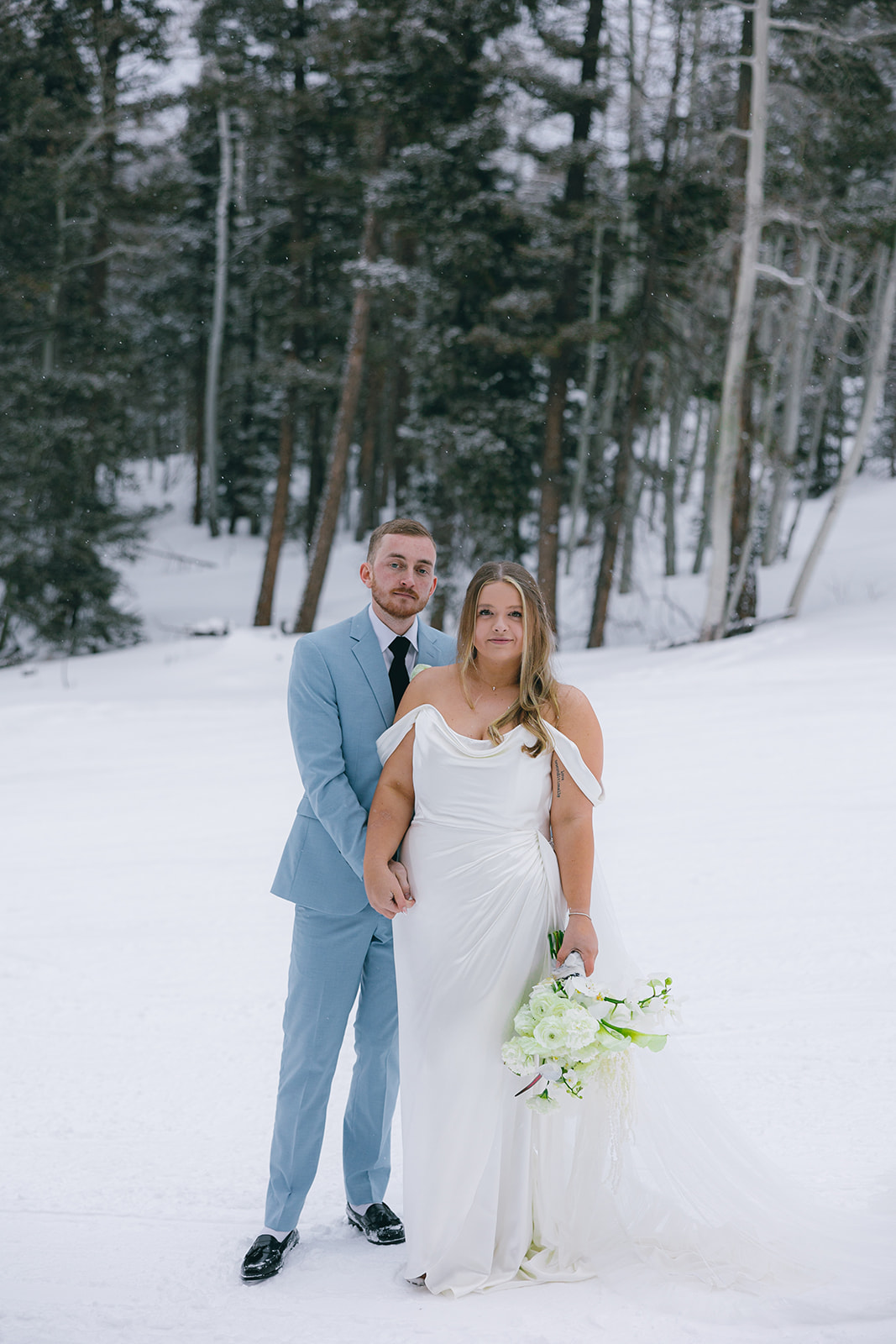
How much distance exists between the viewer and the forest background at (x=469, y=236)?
50.3 ft

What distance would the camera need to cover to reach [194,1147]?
3811 millimetres

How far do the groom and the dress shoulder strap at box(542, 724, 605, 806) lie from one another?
0.54 m

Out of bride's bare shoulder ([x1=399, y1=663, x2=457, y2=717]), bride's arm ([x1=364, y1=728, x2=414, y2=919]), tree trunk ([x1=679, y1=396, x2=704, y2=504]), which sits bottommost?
bride's arm ([x1=364, y1=728, x2=414, y2=919])

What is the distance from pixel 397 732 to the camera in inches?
117

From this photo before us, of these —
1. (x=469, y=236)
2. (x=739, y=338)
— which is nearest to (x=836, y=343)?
(x=739, y=338)

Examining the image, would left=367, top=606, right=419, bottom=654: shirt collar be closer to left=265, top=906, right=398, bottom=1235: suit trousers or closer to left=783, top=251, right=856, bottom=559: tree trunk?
left=265, top=906, right=398, bottom=1235: suit trousers

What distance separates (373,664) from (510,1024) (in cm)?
111

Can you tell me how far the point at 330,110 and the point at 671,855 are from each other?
54.6ft

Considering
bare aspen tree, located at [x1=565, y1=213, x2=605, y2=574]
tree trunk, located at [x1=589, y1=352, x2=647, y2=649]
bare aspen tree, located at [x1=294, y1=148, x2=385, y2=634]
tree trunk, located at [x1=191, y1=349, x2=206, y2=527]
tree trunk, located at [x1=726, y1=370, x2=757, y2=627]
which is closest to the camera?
tree trunk, located at [x1=726, y1=370, x2=757, y2=627]

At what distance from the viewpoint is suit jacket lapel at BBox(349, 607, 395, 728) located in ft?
10.2

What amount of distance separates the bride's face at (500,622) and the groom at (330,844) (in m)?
0.24

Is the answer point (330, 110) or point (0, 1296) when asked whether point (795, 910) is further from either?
point (330, 110)

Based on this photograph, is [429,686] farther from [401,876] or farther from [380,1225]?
[380,1225]

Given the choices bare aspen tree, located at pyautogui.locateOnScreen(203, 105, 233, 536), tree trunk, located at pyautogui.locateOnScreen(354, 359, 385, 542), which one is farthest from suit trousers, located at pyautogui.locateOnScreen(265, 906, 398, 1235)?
bare aspen tree, located at pyautogui.locateOnScreen(203, 105, 233, 536)
